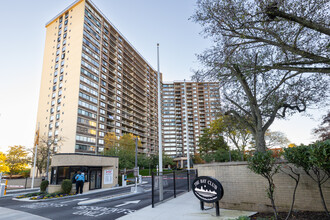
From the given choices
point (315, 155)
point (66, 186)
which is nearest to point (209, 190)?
point (315, 155)

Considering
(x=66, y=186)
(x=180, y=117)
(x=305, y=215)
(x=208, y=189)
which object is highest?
(x=180, y=117)

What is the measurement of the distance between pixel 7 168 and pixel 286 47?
173ft

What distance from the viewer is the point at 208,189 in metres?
7.45

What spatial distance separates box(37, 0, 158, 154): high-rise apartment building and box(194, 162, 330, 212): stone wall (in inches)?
1785

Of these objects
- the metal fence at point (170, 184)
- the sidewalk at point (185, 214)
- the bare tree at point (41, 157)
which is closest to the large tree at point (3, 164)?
the bare tree at point (41, 157)

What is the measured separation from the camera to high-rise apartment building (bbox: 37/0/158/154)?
49625mm

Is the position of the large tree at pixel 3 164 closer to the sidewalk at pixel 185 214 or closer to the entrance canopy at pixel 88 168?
the entrance canopy at pixel 88 168

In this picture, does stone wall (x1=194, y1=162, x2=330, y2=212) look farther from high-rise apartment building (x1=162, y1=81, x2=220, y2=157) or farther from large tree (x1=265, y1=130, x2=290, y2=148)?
high-rise apartment building (x1=162, y1=81, x2=220, y2=157)

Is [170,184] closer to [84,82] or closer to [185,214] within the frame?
[185,214]

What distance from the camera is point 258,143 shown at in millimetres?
12133

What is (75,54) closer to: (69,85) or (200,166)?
(69,85)

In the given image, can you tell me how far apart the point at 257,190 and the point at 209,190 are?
2006mm

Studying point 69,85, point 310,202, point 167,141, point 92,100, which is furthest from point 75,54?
point 167,141

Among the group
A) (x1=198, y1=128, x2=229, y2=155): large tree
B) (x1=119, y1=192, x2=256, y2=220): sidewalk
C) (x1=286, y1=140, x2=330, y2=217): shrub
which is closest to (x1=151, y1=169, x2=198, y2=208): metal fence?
(x1=119, y1=192, x2=256, y2=220): sidewalk
